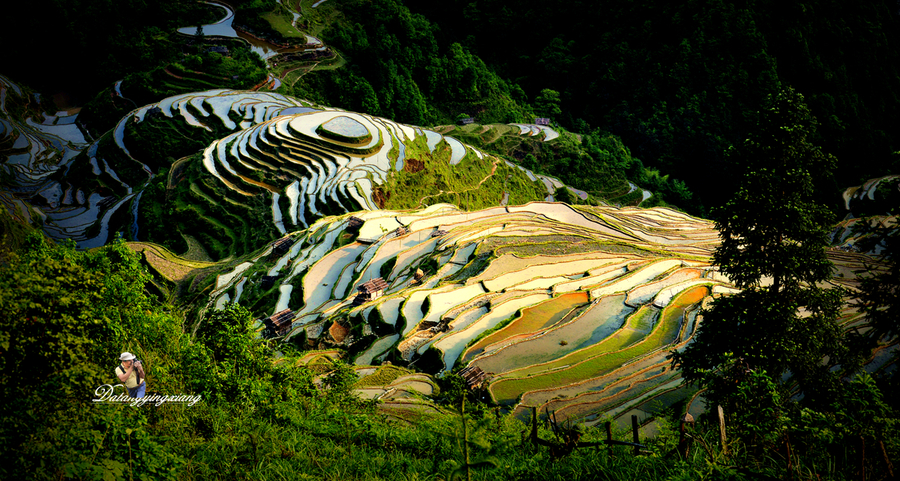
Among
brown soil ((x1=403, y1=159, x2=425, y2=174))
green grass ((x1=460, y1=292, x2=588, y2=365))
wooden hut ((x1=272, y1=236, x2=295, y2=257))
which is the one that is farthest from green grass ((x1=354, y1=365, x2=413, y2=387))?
brown soil ((x1=403, y1=159, x2=425, y2=174))

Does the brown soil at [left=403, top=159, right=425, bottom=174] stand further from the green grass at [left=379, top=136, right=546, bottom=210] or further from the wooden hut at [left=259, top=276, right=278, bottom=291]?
the wooden hut at [left=259, top=276, right=278, bottom=291]

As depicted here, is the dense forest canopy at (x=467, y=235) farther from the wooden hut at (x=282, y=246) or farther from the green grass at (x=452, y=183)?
the wooden hut at (x=282, y=246)

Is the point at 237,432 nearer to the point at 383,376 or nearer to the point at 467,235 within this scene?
the point at 383,376

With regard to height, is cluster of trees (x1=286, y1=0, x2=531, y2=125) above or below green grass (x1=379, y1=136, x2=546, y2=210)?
above

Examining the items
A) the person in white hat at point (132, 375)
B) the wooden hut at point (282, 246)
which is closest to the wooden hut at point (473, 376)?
the person in white hat at point (132, 375)

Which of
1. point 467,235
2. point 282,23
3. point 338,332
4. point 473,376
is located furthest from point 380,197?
point 282,23

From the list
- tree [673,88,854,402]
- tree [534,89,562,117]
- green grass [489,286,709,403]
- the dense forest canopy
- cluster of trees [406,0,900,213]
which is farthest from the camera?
tree [534,89,562,117]
